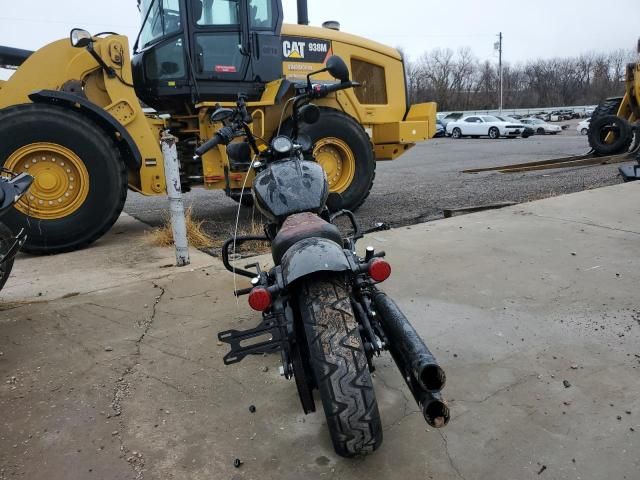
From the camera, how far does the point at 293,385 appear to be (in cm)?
288

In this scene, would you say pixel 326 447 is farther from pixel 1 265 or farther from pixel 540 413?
pixel 1 265

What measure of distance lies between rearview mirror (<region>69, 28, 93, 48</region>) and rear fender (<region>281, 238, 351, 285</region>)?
4672 mm

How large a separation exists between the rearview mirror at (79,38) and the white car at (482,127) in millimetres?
28371

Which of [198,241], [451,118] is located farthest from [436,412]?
[451,118]

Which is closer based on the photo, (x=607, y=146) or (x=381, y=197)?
(x=381, y=197)

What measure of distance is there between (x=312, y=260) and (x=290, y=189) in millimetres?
761

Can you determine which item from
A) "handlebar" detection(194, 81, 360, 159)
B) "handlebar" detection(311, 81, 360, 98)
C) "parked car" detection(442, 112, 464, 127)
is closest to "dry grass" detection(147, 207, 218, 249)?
"handlebar" detection(194, 81, 360, 159)

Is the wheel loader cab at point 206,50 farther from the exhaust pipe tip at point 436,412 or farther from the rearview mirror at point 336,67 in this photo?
the exhaust pipe tip at point 436,412

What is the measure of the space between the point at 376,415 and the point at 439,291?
2.19 metres

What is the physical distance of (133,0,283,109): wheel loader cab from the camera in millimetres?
6680

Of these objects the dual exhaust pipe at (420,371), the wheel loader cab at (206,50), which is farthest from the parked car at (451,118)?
the dual exhaust pipe at (420,371)

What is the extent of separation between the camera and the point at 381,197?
9594mm

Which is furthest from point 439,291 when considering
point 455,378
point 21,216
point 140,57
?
point 140,57

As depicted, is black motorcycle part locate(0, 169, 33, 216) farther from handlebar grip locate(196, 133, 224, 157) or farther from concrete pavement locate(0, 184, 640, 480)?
handlebar grip locate(196, 133, 224, 157)
